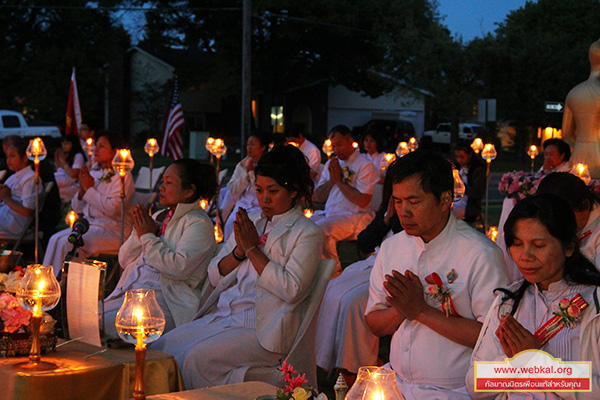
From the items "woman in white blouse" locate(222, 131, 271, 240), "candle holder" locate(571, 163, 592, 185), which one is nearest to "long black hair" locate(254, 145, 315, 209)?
"candle holder" locate(571, 163, 592, 185)

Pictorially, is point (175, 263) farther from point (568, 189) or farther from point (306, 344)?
point (568, 189)

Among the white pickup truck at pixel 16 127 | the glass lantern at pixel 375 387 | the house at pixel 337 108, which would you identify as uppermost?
the house at pixel 337 108

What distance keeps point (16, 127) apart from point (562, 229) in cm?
2891

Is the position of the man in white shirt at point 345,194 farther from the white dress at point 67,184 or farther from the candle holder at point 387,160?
the white dress at point 67,184

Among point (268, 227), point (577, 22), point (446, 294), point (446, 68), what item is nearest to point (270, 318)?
point (268, 227)

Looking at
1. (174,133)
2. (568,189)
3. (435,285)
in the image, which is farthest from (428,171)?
(174,133)

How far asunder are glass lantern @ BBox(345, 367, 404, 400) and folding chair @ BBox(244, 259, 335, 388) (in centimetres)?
213

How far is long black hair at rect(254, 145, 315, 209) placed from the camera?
4508mm

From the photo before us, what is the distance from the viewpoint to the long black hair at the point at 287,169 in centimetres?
451

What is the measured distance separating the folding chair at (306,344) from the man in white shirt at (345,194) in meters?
3.87

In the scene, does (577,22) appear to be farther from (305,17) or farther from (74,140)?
(74,140)

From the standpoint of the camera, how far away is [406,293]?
3324 millimetres

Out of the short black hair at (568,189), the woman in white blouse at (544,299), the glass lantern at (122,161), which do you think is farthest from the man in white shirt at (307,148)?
the woman in white blouse at (544,299)

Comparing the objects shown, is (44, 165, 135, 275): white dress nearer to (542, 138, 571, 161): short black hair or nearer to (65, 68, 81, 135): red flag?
(542, 138, 571, 161): short black hair
